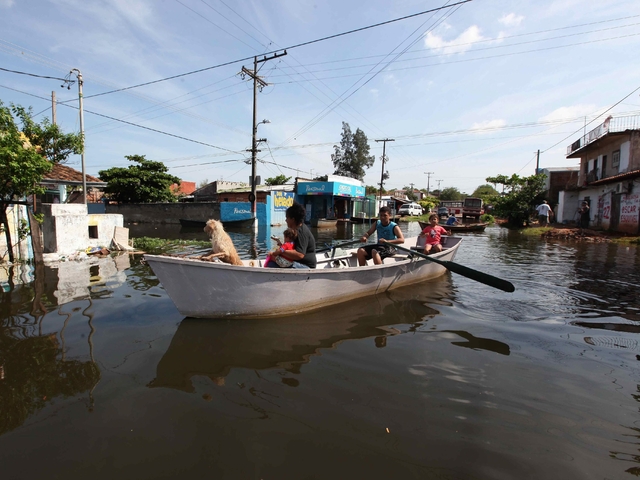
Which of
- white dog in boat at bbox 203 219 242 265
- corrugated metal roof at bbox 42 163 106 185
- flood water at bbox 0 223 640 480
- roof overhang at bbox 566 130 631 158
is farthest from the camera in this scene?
roof overhang at bbox 566 130 631 158

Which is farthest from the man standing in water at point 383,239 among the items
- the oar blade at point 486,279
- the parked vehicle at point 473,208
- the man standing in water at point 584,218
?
the parked vehicle at point 473,208

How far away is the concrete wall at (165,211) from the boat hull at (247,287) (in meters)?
22.7

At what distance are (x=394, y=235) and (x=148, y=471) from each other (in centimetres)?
616

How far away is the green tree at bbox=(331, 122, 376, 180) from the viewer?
166 ft

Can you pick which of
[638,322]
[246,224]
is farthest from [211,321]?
[246,224]

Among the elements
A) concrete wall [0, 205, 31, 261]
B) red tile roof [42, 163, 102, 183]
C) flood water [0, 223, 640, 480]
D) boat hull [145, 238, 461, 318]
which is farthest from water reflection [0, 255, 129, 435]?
red tile roof [42, 163, 102, 183]

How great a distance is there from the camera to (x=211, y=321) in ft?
17.0

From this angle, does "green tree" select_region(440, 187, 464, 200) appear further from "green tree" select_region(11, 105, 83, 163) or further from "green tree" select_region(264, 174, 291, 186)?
"green tree" select_region(11, 105, 83, 163)

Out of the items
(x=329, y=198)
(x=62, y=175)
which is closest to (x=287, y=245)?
(x=62, y=175)

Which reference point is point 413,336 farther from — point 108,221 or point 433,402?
point 108,221

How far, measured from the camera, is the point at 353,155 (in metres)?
50.5

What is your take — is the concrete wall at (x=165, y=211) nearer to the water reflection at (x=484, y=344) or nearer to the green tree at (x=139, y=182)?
the green tree at (x=139, y=182)

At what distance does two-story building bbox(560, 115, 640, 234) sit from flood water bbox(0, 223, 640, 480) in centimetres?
1421

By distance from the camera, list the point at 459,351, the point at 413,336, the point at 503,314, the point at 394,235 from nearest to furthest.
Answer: the point at 459,351
the point at 413,336
the point at 503,314
the point at 394,235
